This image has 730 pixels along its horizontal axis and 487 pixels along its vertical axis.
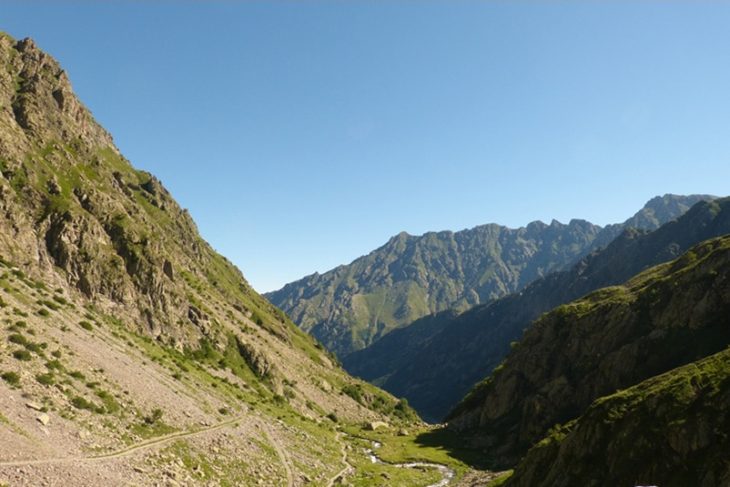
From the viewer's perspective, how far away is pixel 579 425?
42.8 metres

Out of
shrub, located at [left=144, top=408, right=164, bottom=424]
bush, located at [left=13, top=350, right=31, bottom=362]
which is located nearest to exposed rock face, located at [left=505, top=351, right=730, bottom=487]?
shrub, located at [left=144, top=408, right=164, bottom=424]

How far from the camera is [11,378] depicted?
39.3 meters

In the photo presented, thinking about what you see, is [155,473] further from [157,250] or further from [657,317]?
[157,250]

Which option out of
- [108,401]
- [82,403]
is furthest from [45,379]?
[108,401]

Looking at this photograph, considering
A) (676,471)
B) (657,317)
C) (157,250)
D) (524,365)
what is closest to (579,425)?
(676,471)

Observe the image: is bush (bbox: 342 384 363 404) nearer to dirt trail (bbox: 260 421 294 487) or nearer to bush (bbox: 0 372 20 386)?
dirt trail (bbox: 260 421 294 487)

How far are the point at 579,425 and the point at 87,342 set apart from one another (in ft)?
200

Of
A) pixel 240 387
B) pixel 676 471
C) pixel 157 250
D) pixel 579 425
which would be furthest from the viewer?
pixel 157 250


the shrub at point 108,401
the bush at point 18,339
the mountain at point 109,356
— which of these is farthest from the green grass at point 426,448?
the bush at point 18,339

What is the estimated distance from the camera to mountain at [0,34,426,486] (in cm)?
3862

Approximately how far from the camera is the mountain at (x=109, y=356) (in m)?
38.6

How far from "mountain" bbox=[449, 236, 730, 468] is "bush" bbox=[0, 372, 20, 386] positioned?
78.4m

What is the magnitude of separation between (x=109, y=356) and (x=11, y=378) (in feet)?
77.5

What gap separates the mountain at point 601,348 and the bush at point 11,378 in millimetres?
78408
